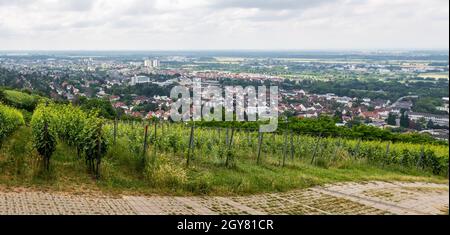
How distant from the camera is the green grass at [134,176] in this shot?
32.3 ft

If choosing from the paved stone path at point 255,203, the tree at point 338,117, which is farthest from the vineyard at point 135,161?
the tree at point 338,117

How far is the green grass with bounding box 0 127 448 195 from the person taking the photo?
32.3 ft

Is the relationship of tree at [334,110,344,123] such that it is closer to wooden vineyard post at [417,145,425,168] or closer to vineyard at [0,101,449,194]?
wooden vineyard post at [417,145,425,168]

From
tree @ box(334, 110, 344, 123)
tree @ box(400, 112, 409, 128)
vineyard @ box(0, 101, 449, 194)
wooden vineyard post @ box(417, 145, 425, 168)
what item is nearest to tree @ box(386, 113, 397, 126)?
tree @ box(400, 112, 409, 128)

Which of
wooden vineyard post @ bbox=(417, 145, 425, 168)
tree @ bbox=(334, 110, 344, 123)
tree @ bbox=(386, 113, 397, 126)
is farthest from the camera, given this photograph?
tree @ bbox=(386, 113, 397, 126)

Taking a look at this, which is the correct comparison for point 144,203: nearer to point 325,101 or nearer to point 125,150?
point 125,150

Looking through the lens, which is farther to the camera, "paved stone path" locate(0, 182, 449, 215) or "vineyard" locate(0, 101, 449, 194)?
"vineyard" locate(0, 101, 449, 194)

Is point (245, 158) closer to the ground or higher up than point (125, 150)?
closer to the ground

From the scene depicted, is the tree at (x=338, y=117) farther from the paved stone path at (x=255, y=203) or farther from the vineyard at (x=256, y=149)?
the paved stone path at (x=255, y=203)

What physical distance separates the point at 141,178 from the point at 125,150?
2.05 meters

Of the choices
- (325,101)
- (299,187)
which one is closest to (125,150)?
(299,187)

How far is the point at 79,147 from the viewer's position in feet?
37.2

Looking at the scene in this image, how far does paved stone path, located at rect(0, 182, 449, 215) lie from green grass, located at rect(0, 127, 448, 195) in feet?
1.60
